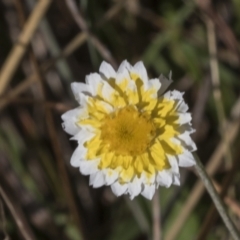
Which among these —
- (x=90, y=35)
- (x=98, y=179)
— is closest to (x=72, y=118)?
(x=98, y=179)

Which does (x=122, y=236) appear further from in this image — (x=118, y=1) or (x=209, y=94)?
(x=118, y=1)

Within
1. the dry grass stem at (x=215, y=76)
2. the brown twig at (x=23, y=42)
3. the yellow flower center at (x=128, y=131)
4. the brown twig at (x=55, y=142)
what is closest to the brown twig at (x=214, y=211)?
the dry grass stem at (x=215, y=76)

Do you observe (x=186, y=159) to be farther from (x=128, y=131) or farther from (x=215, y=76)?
(x=215, y=76)

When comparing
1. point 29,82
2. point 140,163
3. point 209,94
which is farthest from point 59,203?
point 140,163

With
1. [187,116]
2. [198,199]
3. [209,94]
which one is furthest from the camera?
[209,94]

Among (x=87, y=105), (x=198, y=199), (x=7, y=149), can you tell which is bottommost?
(x=198, y=199)

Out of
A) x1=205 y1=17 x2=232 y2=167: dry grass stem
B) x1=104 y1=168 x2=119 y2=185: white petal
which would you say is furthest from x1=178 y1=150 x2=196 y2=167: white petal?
x1=205 y1=17 x2=232 y2=167: dry grass stem
